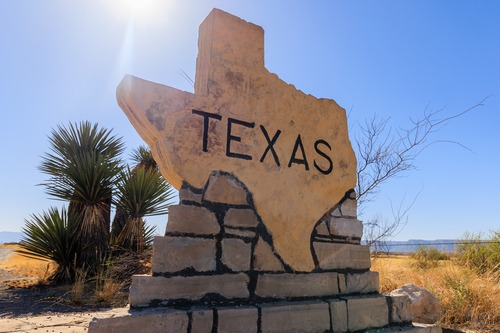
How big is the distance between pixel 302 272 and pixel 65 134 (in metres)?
7.94

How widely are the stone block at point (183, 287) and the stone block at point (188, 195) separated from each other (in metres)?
0.47

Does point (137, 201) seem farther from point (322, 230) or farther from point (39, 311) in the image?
point (322, 230)

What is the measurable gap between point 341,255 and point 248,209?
95cm

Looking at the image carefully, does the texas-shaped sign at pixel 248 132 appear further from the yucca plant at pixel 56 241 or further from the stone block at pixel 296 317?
the yucca plant at pixel 56 241

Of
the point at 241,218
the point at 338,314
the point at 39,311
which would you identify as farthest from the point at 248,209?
the point at 39,311

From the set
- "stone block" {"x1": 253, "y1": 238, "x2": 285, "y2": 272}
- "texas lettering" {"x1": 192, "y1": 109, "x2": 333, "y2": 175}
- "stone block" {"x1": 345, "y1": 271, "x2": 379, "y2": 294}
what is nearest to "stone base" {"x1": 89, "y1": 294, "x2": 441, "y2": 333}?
"stone block" {"x1": 345, "y1": 271, "x2": 379, "y2": 294}

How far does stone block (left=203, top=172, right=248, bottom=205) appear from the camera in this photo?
245 centimetres

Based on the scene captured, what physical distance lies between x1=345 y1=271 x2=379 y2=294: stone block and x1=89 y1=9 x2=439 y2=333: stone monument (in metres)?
0.01

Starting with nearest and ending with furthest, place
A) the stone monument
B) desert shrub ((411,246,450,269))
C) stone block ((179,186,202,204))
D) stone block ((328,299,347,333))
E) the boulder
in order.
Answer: the stone monument → stone block ((179,186,202,204)) → stone block ((328,299,347,333)) → the boulder → desert shrub ((411,246,450,269))

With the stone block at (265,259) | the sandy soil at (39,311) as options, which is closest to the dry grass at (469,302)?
the stone block at (265,259)

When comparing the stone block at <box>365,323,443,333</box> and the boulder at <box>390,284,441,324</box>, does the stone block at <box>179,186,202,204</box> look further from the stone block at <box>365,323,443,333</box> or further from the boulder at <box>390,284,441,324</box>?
→ the boulder at <box>390,284,441,324</box>

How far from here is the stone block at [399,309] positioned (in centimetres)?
301

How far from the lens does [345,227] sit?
310 centimetres

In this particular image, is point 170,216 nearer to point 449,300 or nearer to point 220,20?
point 220,20
